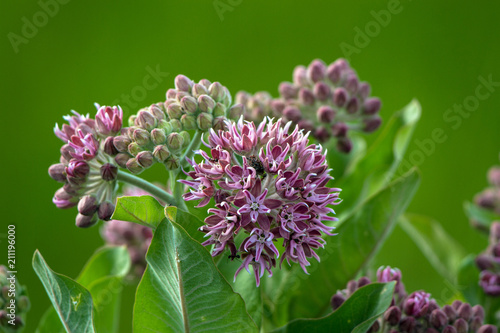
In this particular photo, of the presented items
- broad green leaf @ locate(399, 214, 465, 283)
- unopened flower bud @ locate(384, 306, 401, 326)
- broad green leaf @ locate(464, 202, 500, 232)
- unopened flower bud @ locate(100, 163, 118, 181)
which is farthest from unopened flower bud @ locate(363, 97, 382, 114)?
unopened flower bud @ locate(100, 163, 118, 181)

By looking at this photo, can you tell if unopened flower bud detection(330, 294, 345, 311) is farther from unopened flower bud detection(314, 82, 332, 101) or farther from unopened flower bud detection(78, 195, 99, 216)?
unopened flower bud detection(314, 82, 332, 101)

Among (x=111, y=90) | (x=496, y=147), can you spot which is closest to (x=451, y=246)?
(x=496, y=147)

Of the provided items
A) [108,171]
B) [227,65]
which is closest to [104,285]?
[108,171]

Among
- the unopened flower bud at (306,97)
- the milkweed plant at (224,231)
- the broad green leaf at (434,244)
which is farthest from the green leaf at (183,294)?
the broad green leaf at (434,244)

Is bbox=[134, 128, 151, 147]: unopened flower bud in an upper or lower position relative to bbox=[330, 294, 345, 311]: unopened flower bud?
upper

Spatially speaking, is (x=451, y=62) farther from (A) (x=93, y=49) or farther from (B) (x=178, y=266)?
(B) (x=178, y=266)

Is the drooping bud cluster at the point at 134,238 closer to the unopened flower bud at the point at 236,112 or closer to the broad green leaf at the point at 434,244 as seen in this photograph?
the unopened flower bud at the point at 236,112

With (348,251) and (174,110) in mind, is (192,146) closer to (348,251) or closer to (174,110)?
(174,110)
